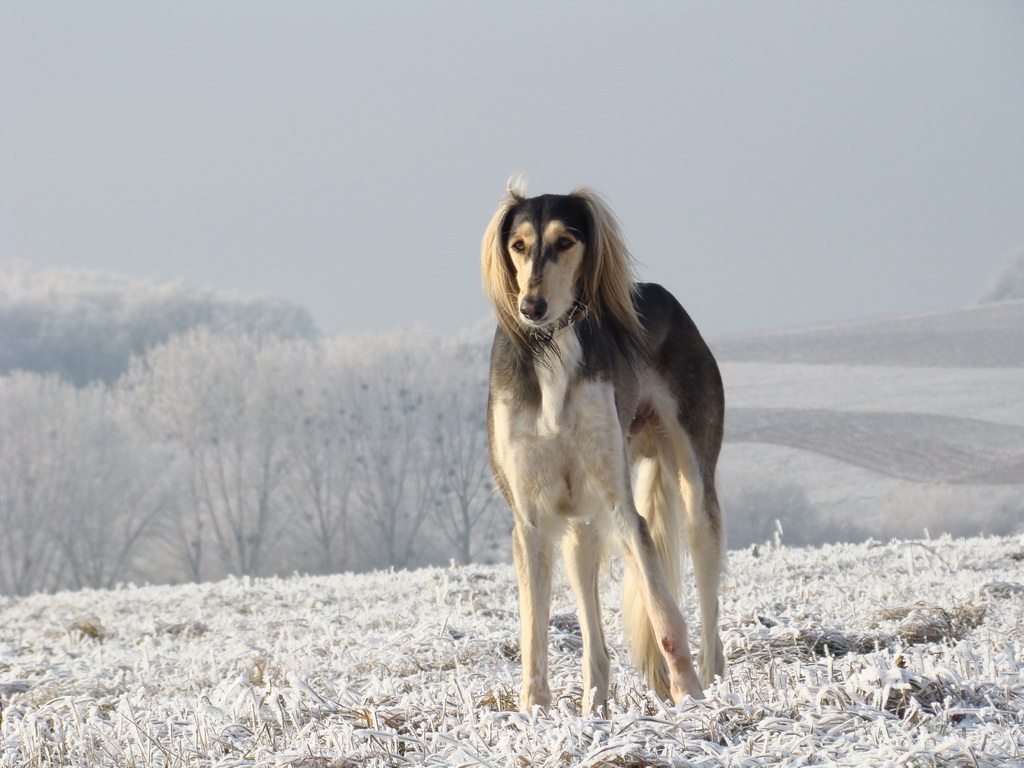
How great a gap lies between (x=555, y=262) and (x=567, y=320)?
0.91 ft

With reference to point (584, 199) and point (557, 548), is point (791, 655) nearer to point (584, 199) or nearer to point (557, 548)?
point (557, 548)

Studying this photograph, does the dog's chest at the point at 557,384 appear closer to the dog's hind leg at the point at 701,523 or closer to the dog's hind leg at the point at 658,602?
the dog's hind leg at the point at 658,602

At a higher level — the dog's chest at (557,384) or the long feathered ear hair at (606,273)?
the long feathered ear hair at (606,273)

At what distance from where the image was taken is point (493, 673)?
5.89m

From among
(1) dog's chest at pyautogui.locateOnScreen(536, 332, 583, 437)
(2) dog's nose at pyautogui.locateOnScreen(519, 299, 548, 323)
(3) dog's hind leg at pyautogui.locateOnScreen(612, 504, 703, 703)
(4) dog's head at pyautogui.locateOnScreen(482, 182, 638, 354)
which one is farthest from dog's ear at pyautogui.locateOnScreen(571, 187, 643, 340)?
(3) dog's hind leg at pyautogui.locateOnScreen(612, 504, 703, 703)

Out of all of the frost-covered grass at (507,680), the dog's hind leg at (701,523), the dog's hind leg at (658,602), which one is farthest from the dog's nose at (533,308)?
the dog's hind leg at (701,523)

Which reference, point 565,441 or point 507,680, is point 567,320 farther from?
point 507,680

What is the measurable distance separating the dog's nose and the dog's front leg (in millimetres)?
895

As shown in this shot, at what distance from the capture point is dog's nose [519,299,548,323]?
4.44 metres

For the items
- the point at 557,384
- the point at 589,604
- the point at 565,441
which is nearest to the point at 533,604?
the point at 589,604

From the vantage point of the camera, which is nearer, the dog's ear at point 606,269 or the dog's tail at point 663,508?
the dog's ear at point 606,269

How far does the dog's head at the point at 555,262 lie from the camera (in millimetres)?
4633

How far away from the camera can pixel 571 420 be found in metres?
4.59

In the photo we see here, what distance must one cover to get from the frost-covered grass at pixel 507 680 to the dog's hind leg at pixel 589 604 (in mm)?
146
